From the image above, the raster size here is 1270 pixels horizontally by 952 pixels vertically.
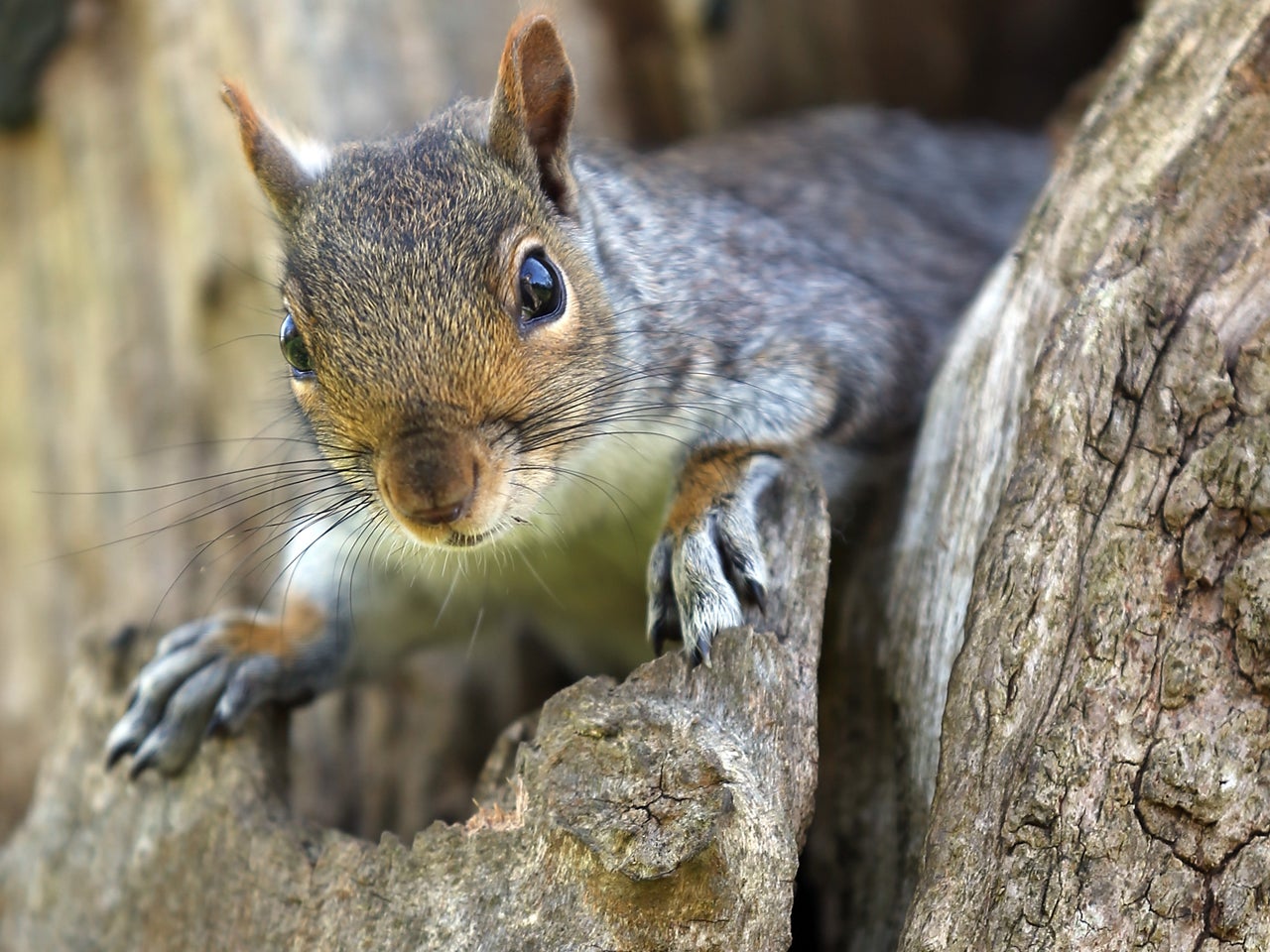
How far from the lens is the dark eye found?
2465 mm

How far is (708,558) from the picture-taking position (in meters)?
2.42

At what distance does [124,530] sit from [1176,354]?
10.1 feet

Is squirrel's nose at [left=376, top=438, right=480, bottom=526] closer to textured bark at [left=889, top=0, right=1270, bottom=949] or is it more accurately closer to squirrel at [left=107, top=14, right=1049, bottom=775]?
squirrel at [left=107, top=14, right=1049, bottom=775]

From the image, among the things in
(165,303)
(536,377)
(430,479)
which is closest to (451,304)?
(536,377)

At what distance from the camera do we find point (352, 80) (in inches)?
158

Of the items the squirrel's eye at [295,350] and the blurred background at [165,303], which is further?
the blurred background at [165,303]

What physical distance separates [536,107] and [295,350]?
73 centimetres

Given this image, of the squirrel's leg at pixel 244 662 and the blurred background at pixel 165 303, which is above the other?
the blurred background at pixel 165 303

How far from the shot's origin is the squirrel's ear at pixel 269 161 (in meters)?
2.80

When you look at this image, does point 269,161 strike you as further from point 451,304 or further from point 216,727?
point 216,727

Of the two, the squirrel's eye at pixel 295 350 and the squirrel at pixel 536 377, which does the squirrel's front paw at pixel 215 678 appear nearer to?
the squirrel at pixel 536 377

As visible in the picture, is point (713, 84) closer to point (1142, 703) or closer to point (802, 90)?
point (802, 90)

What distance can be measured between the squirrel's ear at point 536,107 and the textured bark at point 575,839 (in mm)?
855

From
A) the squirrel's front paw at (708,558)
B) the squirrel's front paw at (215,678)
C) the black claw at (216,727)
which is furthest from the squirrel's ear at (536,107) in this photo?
the black claw at (216,727)
